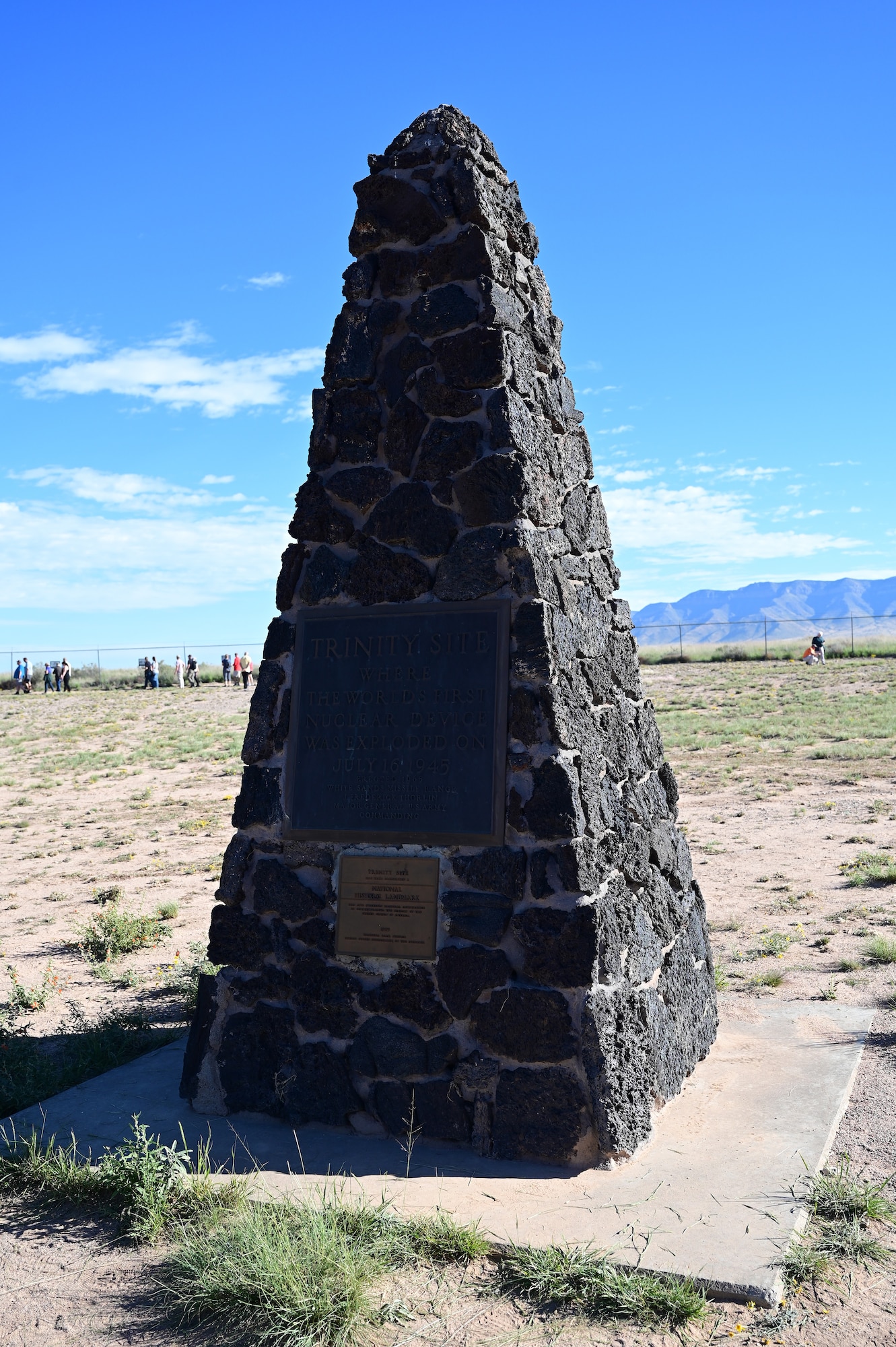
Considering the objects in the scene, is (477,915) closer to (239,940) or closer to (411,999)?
(411,999)

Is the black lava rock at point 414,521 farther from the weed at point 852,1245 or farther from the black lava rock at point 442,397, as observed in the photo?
the weed at point 852,1245

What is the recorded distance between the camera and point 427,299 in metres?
4.98

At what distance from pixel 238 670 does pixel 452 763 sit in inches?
1639

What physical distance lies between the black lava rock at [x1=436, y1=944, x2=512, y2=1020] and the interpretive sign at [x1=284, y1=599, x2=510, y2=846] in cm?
45

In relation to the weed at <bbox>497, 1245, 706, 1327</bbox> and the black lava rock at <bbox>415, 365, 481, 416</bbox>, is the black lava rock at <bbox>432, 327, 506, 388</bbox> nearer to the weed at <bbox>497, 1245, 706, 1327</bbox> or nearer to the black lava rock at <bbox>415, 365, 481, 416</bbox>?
the black lava rock at <bbox>415, 365, 481, 416</bbox>

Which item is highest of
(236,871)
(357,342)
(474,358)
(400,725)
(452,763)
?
(357,342)

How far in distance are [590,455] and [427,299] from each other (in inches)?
46.0

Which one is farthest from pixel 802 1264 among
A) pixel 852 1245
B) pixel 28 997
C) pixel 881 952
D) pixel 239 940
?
pixel 28 997

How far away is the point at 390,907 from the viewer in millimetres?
4738

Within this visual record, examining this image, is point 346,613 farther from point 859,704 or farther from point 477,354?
point 859,704

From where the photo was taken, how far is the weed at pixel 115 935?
8.79m

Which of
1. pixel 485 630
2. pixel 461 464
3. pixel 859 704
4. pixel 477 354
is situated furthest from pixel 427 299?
pixel 859 704

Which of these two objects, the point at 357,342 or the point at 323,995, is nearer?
the point at 323,995

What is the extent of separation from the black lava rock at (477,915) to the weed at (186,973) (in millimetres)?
2923
